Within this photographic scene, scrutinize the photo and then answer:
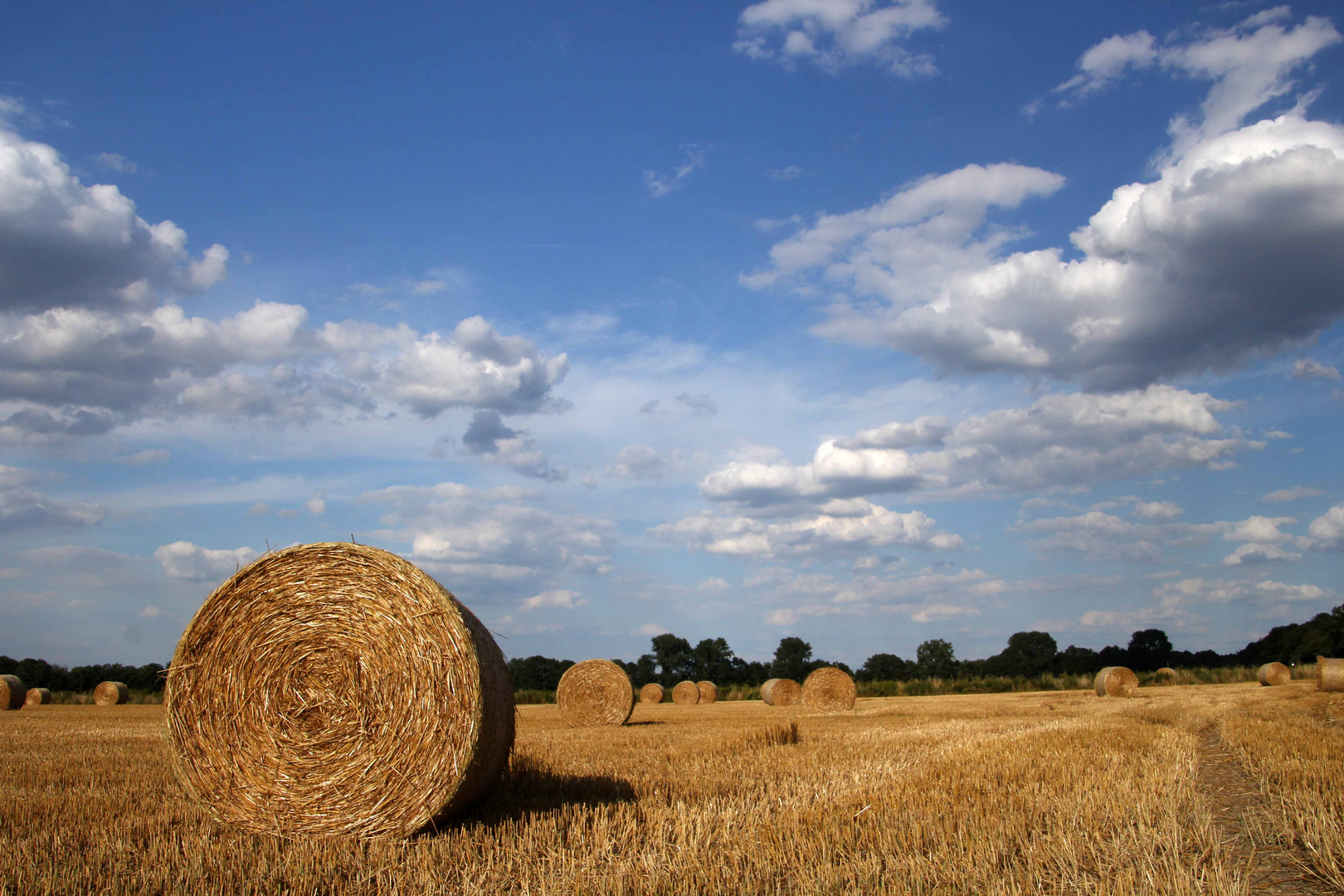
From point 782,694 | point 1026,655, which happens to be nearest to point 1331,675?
point 782,694

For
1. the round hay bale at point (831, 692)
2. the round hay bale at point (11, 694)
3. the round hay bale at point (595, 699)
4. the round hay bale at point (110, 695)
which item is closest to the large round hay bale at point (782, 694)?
the round hay bale at point (831, 692)

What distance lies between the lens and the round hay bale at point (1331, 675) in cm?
2327

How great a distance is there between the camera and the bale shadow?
18.2 feet

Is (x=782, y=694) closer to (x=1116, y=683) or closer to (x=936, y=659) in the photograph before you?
(x=1116, y=683)

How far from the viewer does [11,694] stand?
2597 centimetres

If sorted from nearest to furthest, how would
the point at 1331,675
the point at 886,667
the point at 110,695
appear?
the point at 1331,675
the point at 110,695
the point at 886,667

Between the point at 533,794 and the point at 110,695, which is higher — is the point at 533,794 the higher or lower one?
the higher one

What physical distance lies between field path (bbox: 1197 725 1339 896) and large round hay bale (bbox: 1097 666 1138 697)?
71.2 feet

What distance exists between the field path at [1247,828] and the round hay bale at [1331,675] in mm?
19548

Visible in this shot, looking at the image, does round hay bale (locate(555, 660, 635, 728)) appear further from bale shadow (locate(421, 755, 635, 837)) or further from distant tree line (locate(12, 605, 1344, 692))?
distant tree line (locate(12, 605, 1344, 692))

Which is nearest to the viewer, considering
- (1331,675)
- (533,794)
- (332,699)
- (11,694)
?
(332,699)

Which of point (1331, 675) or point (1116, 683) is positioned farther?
point (1116, 683)

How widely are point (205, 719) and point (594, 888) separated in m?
3.44

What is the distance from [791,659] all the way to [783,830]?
70028 mm
